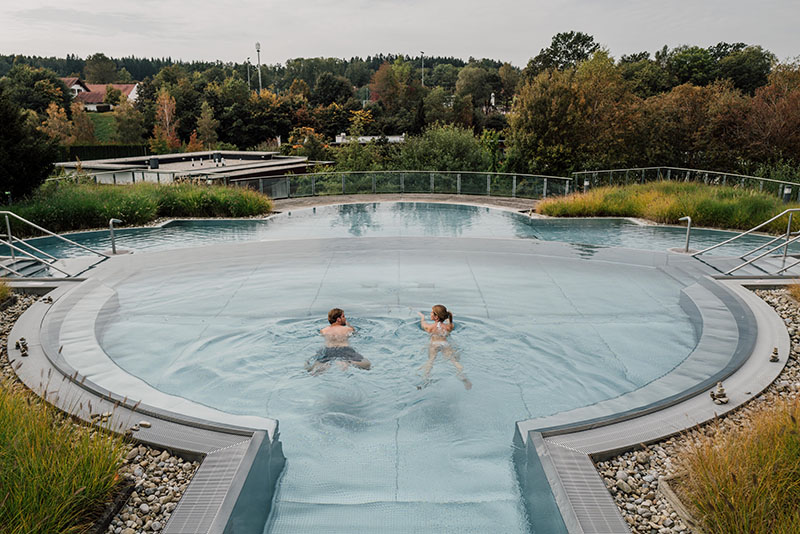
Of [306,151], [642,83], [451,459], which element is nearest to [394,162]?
[306,151]

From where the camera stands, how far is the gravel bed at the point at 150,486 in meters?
3.67

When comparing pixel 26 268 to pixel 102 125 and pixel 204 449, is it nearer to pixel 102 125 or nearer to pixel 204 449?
pixel 204 449

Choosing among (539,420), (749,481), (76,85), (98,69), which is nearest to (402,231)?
(539,420)

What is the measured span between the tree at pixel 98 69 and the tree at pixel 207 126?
95.3 meters

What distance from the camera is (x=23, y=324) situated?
7324 mm

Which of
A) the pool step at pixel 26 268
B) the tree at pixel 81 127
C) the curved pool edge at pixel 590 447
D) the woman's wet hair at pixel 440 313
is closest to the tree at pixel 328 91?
the tree at pixel 81 127

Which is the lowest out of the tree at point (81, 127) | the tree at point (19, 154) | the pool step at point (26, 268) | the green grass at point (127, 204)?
the pool step at point (26, 268)

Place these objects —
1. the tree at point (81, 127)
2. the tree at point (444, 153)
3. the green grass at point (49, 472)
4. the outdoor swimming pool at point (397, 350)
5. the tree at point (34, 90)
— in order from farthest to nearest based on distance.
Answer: the tree at point (34, 90), the tree at point (81, 127), the tree at point (444, 153), the outdoor swimming pool at point (397, 350), the green grass at point (49, 472)

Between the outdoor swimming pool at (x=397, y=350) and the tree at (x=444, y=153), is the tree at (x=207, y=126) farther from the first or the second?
the outdoor swimming pool at (x=397, y=350)

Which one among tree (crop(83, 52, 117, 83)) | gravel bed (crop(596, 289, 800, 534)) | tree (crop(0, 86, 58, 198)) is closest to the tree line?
tree (crop(0, 86, 58, 198))

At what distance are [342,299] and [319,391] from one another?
2800mm

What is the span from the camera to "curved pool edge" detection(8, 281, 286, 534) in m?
3.74

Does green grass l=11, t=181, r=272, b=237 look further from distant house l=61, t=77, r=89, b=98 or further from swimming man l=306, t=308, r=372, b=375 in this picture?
distant house l=61, t=77, r=89, b=98

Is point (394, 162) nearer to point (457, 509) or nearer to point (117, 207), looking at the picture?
point (117, 207)
